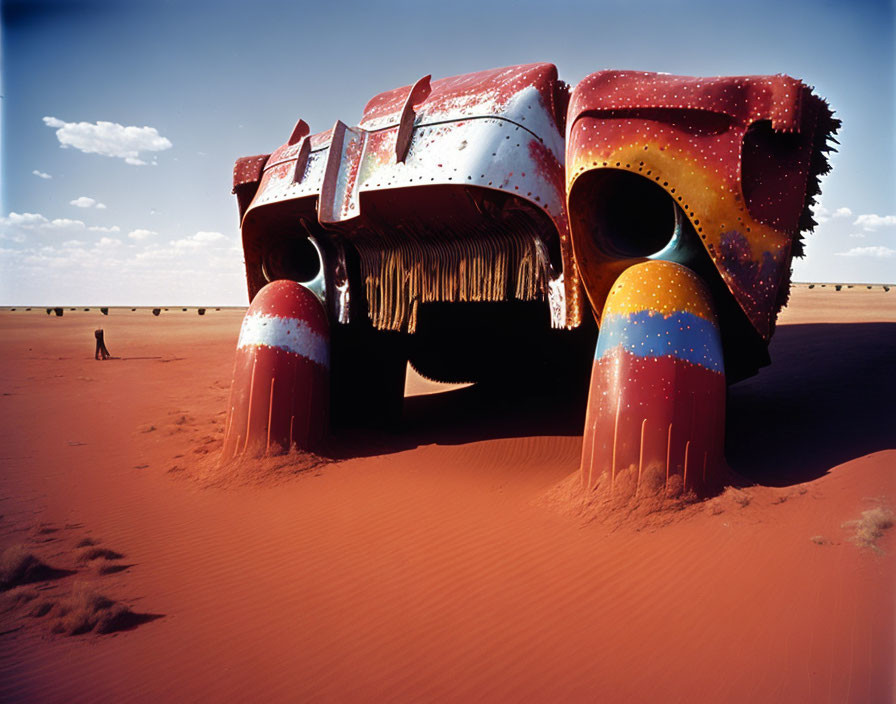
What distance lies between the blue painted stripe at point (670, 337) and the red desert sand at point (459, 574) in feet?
3.18

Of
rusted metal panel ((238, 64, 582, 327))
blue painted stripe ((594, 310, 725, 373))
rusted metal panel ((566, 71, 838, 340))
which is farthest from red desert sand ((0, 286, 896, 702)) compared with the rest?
rusted metal panel ((238, 64, 582, 327))

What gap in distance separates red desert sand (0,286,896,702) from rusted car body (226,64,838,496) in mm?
674

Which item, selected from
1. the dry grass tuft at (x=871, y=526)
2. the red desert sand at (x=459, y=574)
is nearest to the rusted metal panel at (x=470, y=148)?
the red desert sand at (x=459, y=574)

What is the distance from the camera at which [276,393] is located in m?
6.15

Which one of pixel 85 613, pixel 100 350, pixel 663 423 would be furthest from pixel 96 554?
pixel 100 350

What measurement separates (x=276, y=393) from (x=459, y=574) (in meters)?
3.08

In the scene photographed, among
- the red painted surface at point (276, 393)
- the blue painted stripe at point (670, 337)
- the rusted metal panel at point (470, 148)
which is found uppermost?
the rusted metal panel at point (470, 148)

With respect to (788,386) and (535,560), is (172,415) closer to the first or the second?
(535,560)

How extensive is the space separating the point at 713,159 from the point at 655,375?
170cm

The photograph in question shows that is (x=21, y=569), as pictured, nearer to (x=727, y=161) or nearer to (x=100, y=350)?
(x=727, y=161)

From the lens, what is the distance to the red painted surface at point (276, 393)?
6.12 m

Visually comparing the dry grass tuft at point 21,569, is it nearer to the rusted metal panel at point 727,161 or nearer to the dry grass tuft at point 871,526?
the rusted metal panel at point 727,161

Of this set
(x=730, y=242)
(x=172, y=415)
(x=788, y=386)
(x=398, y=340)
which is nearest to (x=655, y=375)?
(x=730, y=242)

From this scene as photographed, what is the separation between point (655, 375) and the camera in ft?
14.0
